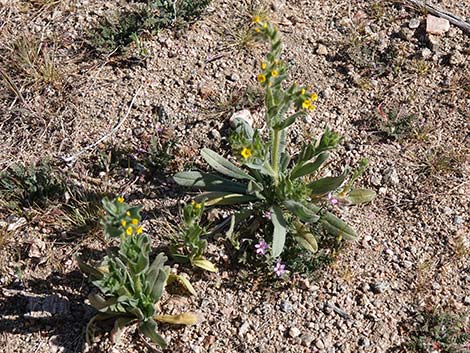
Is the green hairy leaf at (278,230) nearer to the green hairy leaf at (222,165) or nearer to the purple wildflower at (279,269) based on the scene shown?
the purple wildflower at (279,269)

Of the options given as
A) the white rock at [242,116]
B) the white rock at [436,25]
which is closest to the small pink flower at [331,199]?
the white rock at [242,116]

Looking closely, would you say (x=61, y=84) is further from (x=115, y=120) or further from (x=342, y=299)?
(x=342, y=299)

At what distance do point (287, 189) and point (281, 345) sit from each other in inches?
41.6

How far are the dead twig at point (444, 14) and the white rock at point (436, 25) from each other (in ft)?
0.13

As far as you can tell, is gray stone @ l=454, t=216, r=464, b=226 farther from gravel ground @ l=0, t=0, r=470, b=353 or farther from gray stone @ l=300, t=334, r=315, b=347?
gray stone @ l=300, t=334, r=315, b=347

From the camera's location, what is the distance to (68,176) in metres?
4.87

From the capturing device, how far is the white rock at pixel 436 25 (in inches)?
226

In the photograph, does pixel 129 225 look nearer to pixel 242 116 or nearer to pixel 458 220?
pixel 242 116

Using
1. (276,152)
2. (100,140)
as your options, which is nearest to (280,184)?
(276,152)

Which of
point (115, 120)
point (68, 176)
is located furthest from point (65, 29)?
point (68, 176)

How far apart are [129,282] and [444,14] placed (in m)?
3.88

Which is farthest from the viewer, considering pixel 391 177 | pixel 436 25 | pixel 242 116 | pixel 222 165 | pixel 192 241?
pixel 436 25

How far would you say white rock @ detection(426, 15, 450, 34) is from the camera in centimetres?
573

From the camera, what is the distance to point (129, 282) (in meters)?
3.92
